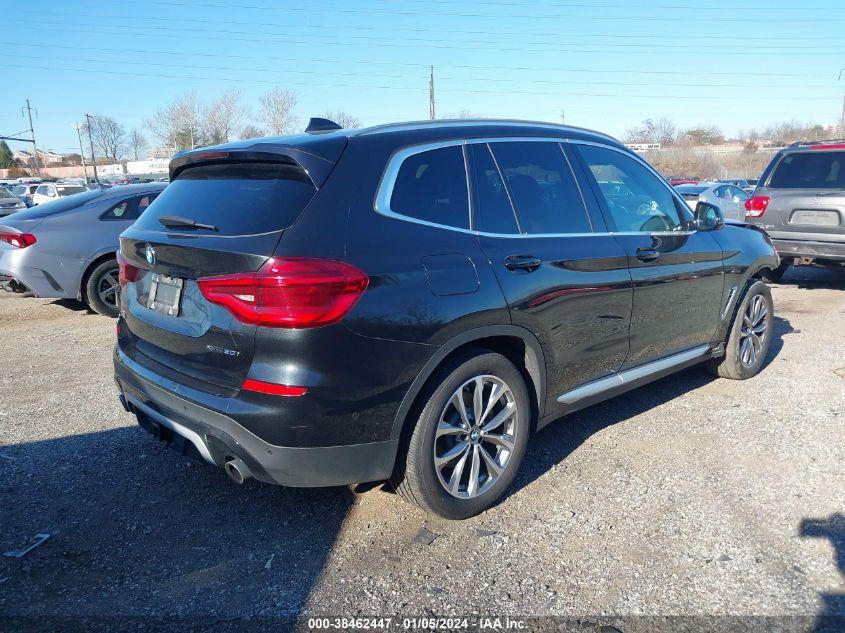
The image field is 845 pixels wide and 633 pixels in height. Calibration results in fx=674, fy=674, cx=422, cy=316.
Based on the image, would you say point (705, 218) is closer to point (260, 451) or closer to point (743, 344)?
point (743, 344)

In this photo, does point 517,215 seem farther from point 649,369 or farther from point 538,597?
point 538,597

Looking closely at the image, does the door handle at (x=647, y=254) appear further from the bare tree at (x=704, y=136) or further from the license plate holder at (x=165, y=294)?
the bare tree at (x=704, y=136)

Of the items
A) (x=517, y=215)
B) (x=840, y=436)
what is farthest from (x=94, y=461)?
(x=840, y=436)

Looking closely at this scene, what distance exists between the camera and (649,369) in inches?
169

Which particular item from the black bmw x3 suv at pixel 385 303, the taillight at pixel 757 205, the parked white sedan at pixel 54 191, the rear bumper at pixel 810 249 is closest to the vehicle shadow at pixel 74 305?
the black bmw x3 suv at pixel 385 303

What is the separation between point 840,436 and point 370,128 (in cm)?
354

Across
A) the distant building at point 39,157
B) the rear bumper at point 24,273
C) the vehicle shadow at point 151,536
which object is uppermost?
the rear bumper at point 24,273

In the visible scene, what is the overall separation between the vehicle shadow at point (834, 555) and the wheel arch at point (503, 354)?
138cm

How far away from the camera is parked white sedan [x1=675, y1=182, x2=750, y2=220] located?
16.7m

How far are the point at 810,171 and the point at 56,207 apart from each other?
→ 9.34 metres

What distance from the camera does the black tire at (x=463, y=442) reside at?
3.03m

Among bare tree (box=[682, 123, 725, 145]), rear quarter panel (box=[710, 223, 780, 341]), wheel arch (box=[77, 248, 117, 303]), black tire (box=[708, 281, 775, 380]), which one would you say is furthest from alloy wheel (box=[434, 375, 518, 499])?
bare tree (box=[682, 123, 725, 145])

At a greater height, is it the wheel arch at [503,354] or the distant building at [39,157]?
the wheel arch at [503,354]

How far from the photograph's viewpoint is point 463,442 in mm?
3240
